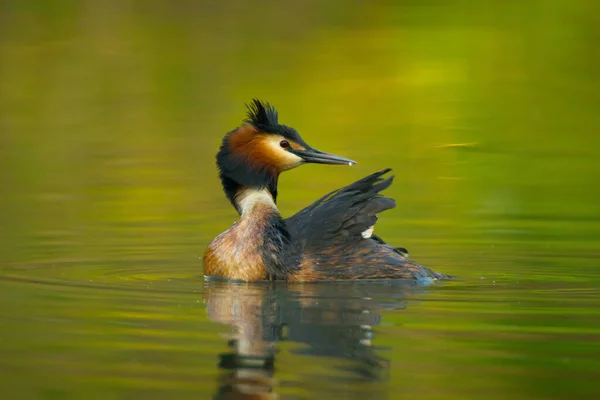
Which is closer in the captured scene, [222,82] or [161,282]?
[161,282]

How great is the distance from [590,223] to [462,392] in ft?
20.6

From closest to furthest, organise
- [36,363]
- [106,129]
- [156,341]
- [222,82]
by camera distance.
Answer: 1. [36,363]
2. [156,341]
3. [106,129]
4. [222,82]

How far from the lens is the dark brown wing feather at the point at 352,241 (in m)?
9.43

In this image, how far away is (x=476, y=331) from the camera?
739 cm

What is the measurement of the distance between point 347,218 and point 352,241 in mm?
166

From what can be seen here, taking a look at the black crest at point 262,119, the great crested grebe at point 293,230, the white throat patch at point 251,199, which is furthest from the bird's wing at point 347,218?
the black crest at point 262,119

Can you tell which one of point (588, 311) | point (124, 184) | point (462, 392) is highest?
point (124, 184)

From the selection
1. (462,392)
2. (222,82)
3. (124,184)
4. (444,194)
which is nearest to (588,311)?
(462,392)

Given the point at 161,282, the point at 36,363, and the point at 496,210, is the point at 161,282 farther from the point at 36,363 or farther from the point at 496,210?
the point at 496,210

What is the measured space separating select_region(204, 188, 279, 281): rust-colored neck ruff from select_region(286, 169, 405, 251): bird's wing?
26cm

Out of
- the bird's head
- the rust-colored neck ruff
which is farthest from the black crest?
the rust-colored neck ruff

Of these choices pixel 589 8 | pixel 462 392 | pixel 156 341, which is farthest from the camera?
pixel 589 8

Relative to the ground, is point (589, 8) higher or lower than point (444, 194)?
higher

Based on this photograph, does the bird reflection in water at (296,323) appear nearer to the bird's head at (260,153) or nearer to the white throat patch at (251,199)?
the white throat patch at (251,199)
